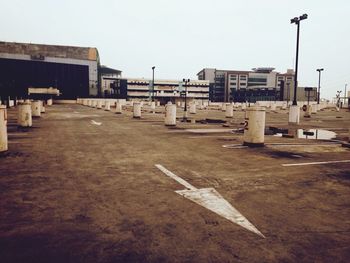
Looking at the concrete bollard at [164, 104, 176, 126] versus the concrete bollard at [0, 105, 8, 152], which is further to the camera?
the concrete bollard at [164, 104, 176, 126]

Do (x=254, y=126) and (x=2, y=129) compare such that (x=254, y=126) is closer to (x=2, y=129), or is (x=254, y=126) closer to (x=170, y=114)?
(x=2, y=129)

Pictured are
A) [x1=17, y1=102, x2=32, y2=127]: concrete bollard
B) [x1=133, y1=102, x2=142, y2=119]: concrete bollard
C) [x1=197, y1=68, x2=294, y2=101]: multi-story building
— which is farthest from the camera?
[x1=197, y1=68, x2=294, y2=101]: multi-story building

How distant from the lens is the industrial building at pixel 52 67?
96.4m

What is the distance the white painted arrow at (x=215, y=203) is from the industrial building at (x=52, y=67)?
321 ft

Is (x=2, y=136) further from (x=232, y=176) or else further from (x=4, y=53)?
(x=4, y=53)

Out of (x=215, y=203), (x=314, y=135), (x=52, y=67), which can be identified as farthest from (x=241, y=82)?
(x=215, y=203)

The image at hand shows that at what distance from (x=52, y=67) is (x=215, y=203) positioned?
10750cm

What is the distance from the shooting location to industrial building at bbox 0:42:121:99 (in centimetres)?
9644

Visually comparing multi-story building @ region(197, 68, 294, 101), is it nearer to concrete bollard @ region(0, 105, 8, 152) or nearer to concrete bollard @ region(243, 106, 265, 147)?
concrete bollard @ region(243, 106, 265, 147)

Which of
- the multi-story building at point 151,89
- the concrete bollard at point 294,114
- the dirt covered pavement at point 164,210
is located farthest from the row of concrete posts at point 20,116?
the multi-story building at point 151,89

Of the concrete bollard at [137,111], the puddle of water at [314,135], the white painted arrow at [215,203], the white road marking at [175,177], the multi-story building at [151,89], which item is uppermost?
the multi-story building at [151,89]

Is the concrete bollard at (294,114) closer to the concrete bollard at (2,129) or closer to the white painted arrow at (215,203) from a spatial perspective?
the white painted arrow at (215,203)

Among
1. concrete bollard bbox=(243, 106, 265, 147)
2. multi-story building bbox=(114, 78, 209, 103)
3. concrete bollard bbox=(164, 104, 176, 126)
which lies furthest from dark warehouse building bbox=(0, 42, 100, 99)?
concrete bollard bbox=(243, 106, 265, 147)

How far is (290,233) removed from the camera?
Answer: 3.17 meters
